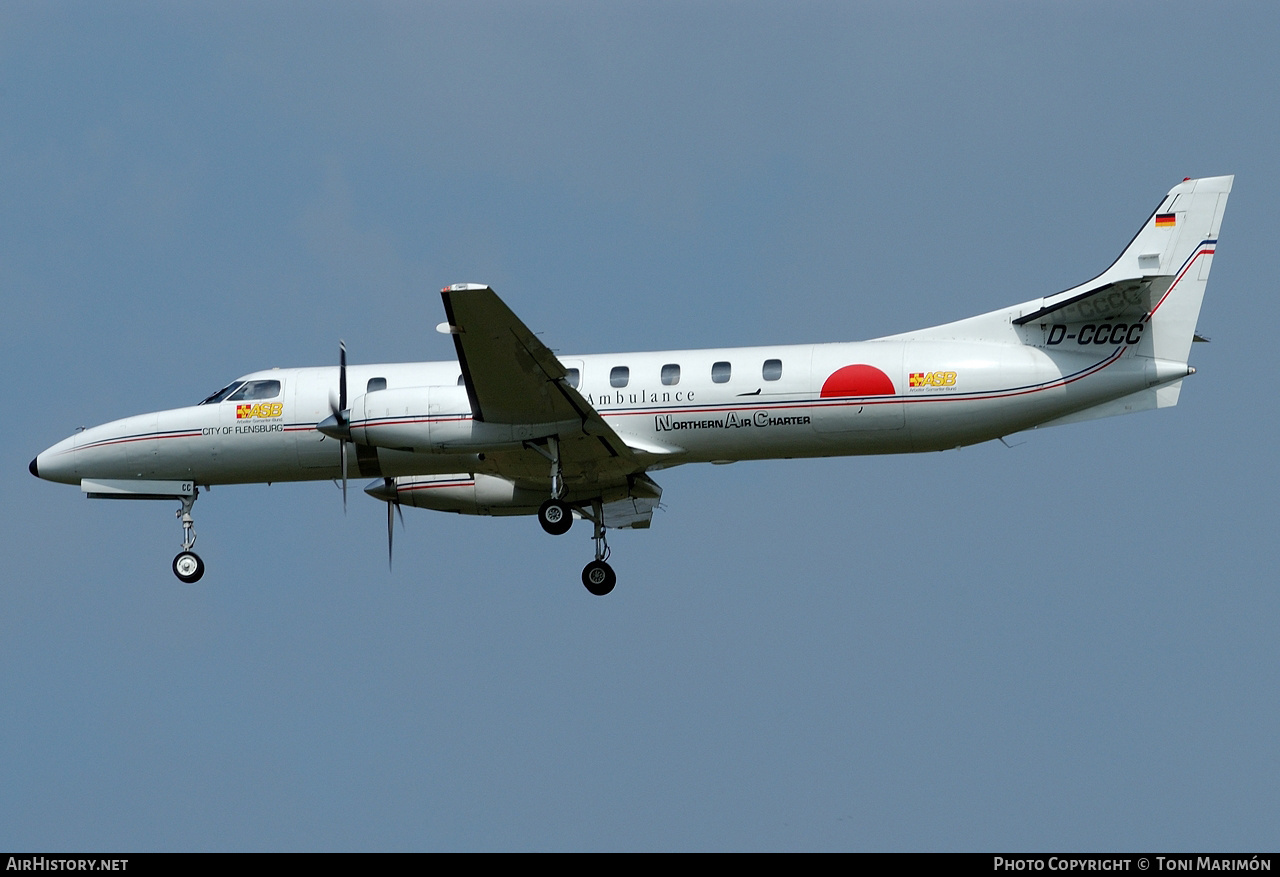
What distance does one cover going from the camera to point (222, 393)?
2858 centimetres

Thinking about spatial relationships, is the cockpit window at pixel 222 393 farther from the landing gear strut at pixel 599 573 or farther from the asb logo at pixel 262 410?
the landing gear strut at pixel 599 573

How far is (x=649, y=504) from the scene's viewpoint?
96.9 feet

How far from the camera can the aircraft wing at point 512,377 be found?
2384cm

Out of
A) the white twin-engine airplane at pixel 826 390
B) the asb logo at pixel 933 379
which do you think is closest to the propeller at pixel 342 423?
the white twin-engine airplane at pixel 826 390

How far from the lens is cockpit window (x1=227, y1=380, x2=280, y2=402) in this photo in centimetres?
2833

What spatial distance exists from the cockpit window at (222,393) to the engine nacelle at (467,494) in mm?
3192

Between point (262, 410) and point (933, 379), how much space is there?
38.2 ft

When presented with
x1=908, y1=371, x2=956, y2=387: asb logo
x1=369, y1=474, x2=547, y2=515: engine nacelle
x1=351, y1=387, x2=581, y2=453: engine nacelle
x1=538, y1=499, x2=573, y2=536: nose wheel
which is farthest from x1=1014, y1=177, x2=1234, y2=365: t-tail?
x1=369, y1=474, x2=547, y2=515: engine nacelle

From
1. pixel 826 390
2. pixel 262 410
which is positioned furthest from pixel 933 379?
pixel 262 410

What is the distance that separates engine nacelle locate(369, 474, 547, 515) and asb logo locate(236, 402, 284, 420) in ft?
8.63

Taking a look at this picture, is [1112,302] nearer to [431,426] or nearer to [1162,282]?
[1162,282]

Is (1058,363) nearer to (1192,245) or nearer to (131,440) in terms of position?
(1192,245)
